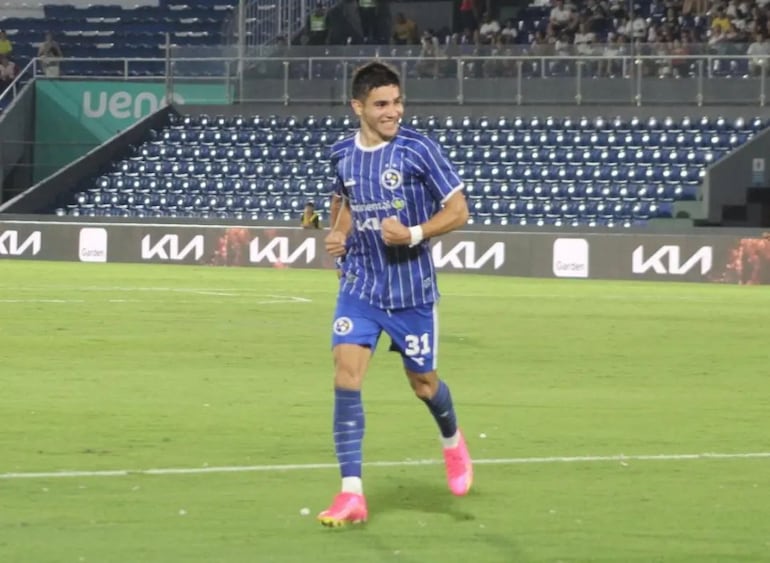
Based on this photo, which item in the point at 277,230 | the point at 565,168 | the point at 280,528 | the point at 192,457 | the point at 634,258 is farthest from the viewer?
the point at 565,168

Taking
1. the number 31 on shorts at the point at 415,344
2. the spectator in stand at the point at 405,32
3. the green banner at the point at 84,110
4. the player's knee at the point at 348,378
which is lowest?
the player's knee at the point at 348,378

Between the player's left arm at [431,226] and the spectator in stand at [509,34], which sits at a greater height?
the spectator in stand at [509,34]

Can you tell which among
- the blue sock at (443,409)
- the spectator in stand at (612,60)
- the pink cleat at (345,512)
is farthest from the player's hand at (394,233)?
the spectator in stand at (612,60)

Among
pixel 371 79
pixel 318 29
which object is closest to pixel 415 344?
pixel 371 79

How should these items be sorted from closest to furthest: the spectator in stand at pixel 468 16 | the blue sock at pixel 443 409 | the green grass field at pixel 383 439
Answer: the green grass field at pixel 383 439 → the blue sock at pixel 443 409 → the spectator in stand at pixel 468 16

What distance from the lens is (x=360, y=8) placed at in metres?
44.5

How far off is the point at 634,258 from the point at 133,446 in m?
22.2

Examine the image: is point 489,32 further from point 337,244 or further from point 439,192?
point 337,244

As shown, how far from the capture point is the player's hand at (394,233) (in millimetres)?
8148

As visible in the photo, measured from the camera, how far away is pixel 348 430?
8.08 meters

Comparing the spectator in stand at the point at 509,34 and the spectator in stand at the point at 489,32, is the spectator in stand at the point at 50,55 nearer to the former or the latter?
the spectator in stand at the point at 489,32

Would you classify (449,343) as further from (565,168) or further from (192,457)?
(565,168)

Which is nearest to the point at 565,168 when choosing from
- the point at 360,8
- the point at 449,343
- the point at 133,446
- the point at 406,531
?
the point at 360,8

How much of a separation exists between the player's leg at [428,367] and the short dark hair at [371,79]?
40.9 inches
